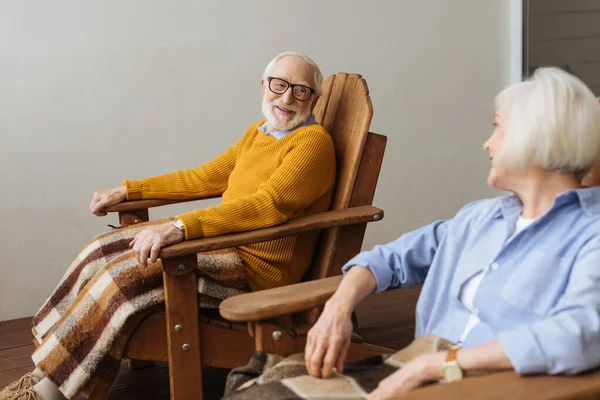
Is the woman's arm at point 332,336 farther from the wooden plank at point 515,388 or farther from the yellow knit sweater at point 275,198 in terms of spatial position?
the yellow knit sweater at point 275,198

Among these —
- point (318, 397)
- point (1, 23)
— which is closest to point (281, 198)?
point (318, 397)

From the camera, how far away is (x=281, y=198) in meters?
2.20

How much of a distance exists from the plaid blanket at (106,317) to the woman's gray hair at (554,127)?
3.34 feet

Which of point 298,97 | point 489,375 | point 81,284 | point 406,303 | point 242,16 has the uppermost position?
point 242,16

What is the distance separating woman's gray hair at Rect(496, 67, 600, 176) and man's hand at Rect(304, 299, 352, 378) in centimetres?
47

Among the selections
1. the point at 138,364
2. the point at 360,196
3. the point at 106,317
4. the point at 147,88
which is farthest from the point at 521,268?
the point at 147,88

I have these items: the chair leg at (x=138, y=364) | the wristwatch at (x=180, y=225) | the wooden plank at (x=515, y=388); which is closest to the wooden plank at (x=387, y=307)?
the chair leg at (x=138, y=364)

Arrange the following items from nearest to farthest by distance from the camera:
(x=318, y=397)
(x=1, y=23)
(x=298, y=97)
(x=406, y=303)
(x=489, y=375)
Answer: (x=489, y=375)
(x=318, y=397)
(x=298, y=97)
(x=1, y=23)
(x=406, y=303)

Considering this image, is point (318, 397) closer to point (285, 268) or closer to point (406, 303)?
point (285, 268)

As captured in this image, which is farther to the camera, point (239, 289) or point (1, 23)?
point (1, 23)

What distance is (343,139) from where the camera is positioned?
2471 mm

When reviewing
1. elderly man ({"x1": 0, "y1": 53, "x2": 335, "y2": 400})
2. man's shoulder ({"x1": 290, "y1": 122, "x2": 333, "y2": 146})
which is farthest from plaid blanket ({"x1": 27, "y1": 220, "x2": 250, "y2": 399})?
man's shoulder ({"x1": 290, "y1": 122, "x2": 333, "y2": 146})

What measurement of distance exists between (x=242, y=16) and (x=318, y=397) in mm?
2502

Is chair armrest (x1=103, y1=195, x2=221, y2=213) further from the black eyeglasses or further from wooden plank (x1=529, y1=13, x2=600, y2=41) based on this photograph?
wooden plank (x1=529, y1=13, x2=600, y2=41)
